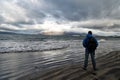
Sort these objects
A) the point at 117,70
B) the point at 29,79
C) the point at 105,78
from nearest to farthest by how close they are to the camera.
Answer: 1. the point at 105,78
2. the point at 29,79
3. the point at 117,70

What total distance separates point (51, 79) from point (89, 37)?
131 inches

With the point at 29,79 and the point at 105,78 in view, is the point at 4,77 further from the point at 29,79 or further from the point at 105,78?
the point at 105,78

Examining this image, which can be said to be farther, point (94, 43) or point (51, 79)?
point (94, 43)

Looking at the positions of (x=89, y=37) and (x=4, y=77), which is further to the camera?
(x=89, y=37)

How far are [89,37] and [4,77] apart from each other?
5.19m

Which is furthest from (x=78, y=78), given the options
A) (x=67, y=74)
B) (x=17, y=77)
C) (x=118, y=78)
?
(x=17, y=77)

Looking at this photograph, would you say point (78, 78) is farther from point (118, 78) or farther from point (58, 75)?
point (118, 78)

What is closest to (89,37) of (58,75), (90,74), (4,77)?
(90,74)

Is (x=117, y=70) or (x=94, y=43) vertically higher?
(x=94, y=43)

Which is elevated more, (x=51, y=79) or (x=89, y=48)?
(x=89, y=48)

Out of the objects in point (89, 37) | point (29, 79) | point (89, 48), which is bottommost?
point (29, 79)

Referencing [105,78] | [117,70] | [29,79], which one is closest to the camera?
[105,78]

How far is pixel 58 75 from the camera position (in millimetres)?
9305

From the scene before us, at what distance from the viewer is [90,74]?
920 cm
